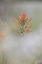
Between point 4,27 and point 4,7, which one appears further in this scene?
point 4,7

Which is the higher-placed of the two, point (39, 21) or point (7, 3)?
point (7, 3)

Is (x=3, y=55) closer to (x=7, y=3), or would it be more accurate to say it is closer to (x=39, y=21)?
(x=39, y=21)

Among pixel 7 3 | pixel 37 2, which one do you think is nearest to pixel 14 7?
pixel 7 3

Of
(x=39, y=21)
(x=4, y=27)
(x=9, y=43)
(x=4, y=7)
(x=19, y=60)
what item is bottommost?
(x=19, y=60)

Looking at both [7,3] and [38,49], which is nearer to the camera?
[38,49]

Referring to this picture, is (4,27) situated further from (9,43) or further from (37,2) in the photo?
(37,2)

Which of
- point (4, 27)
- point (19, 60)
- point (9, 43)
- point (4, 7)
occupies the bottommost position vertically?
point (19, 60)

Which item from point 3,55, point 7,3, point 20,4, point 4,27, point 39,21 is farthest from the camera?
point 20,4

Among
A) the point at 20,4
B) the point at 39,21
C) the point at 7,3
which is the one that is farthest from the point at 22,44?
the point at 20,4

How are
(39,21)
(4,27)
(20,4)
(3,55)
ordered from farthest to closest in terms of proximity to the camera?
1. (20,4)
2. (39,21)
3. (4,27)
4. (3,55)
